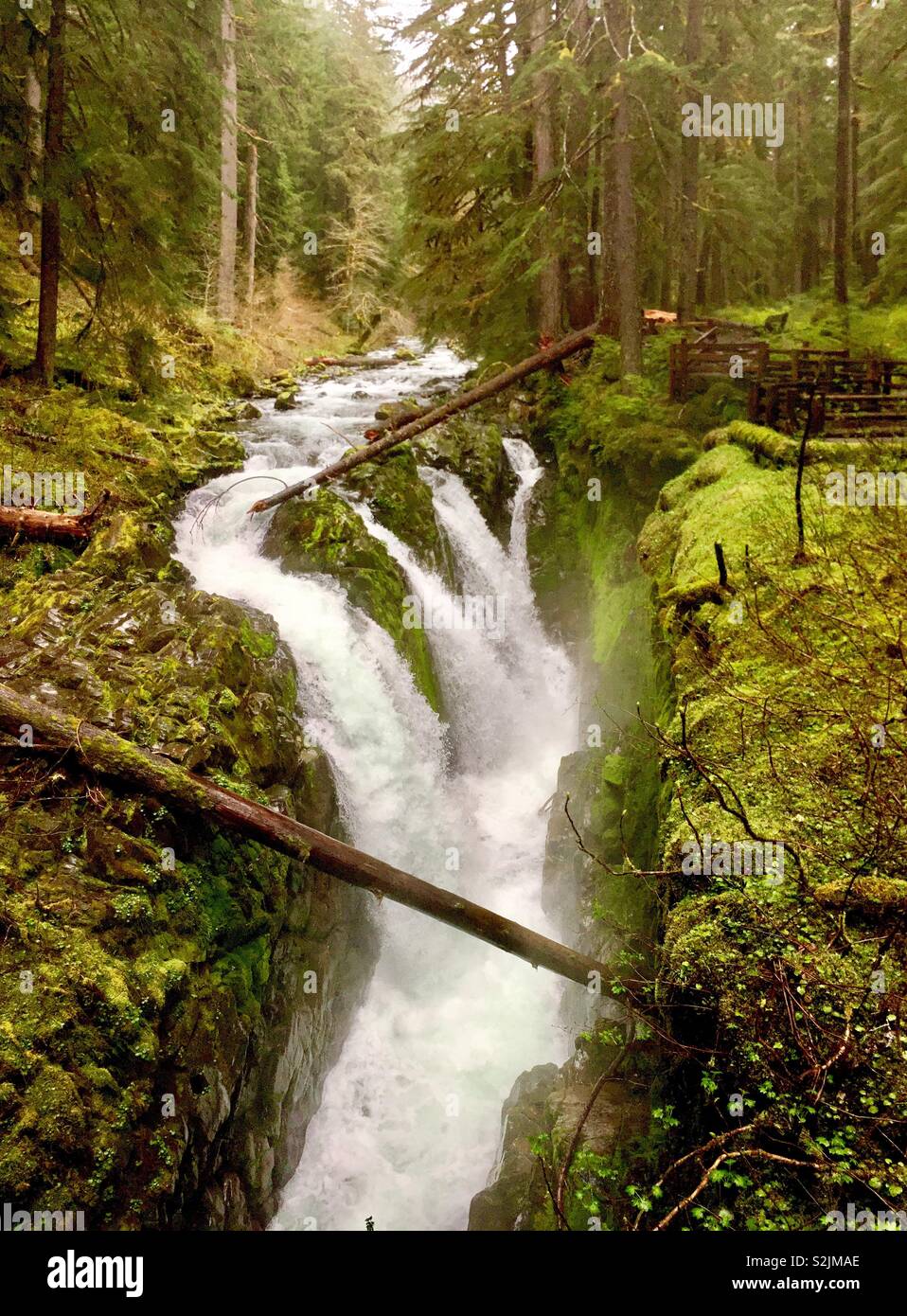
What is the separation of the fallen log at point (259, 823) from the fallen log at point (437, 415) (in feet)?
20.9

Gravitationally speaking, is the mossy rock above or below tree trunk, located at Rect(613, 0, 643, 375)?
below

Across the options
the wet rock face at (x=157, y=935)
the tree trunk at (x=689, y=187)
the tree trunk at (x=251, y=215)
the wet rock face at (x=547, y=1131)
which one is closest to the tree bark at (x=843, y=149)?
the tree trunk at (x=689, y=187)

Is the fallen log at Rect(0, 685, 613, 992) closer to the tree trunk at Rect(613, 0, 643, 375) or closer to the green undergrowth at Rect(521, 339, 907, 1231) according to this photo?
the green undergrowth at Rect(521, 339, 907, 1231)

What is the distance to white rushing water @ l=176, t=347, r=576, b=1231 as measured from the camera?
717 cm

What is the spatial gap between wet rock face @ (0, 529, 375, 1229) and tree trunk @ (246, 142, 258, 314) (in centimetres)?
2006

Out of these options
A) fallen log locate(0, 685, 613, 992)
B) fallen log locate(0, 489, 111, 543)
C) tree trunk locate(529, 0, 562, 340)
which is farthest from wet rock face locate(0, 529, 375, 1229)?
tree trunk locate(529, 0, 562, 340)

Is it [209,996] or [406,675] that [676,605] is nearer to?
[406,675]

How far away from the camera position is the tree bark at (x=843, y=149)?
1753cm

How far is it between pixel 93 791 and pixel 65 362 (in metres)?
9.35

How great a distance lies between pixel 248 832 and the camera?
545 centimetres

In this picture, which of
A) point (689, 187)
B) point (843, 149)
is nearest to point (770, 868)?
point (689, 187)

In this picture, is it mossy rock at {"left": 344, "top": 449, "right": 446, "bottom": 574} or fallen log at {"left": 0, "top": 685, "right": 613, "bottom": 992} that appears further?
mossy rock at {"left": 344, "top": 449, "right": 446, "bottom": 574}

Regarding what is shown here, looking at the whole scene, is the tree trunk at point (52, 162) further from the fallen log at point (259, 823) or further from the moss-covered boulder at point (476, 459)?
the fallen log at point (259, 823)
